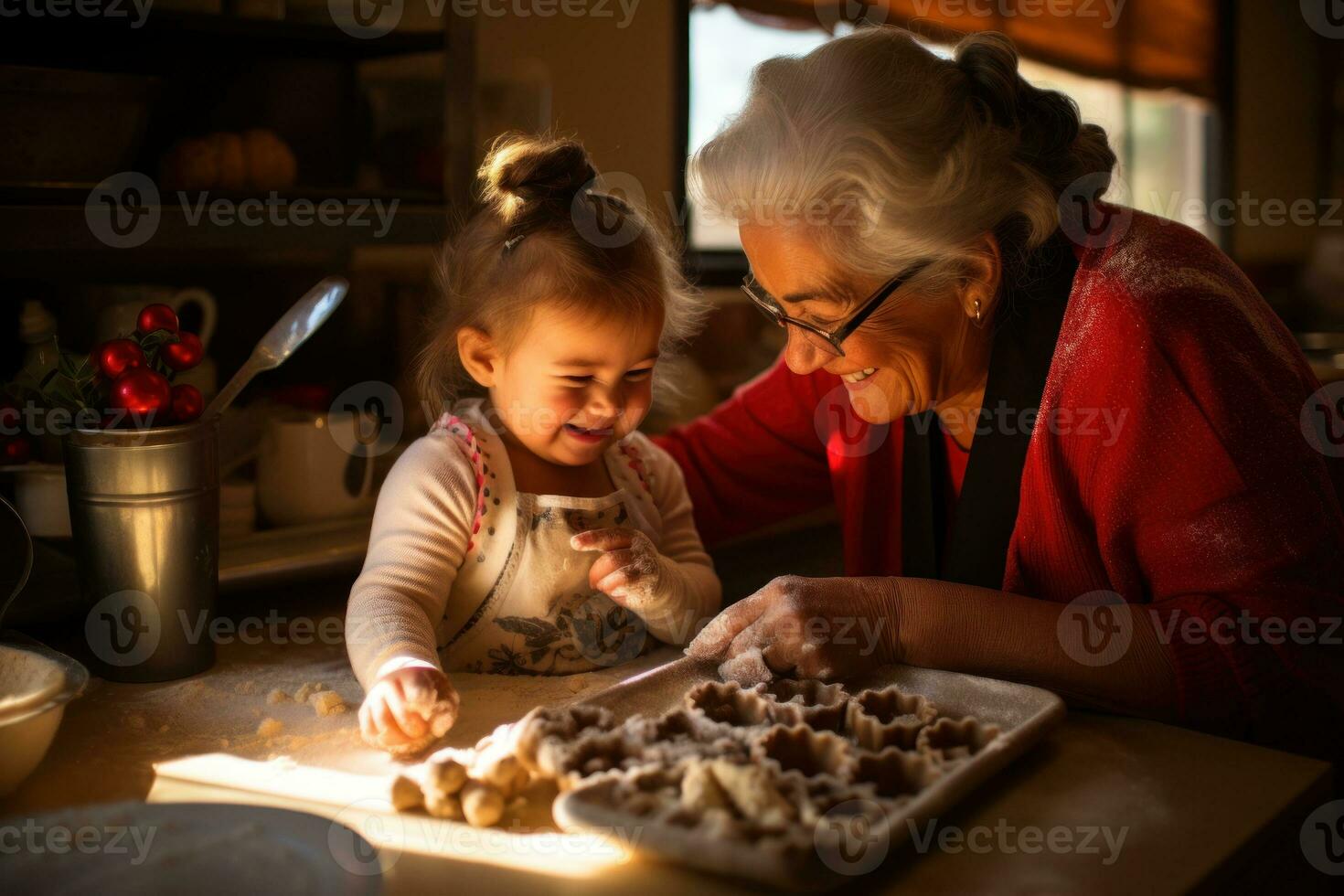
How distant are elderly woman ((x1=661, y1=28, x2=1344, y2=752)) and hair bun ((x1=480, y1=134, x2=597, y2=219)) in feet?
0.51

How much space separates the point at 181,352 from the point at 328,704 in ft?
1.27

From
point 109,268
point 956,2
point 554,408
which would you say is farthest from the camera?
point 956,2

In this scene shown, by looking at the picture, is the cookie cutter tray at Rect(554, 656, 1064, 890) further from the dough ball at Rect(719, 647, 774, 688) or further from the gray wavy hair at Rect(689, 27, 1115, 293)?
the gray wavy hair at Rect(689, 27, 1115, 293)

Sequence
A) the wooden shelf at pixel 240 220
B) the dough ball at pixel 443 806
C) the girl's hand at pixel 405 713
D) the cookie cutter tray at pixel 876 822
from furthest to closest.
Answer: the wooden shelf at pixel 240 220
the girl's hand at pixel 405 713
the dough ball at pixel 443 806
the cookie cutter tray at pixel 876 822

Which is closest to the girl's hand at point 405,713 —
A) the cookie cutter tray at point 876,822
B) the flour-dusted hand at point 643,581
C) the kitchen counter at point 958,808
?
the kitchen counter at point 958,808

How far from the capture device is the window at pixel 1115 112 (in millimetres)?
2732

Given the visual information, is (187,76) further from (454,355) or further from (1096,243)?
(1096,243)

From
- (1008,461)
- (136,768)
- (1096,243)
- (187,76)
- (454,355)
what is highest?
(187,76)

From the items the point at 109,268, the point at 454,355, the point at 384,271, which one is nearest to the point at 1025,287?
the point at 454,355

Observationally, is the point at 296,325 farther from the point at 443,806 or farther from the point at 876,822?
the point at 876,822

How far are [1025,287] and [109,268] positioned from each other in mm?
1315

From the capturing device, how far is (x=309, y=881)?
0.79 meters

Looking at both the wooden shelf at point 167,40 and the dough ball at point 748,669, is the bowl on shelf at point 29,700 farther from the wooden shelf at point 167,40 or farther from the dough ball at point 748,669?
the wooden shelf at point 167,40

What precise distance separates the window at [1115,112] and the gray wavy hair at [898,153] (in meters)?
1.25
